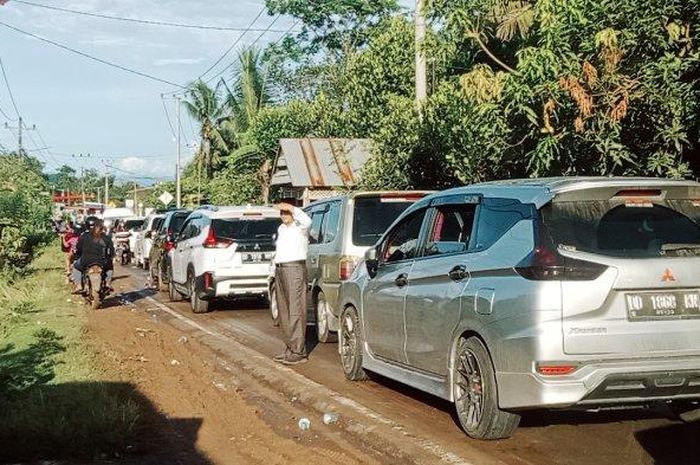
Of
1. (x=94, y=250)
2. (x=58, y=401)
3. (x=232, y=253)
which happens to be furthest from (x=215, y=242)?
(x=58, y=401)

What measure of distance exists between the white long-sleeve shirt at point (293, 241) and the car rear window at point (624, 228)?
16.5ft

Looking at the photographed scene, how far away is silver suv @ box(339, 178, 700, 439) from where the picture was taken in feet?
18.8

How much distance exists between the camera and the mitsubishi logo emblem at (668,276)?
Result: 5777 millimetres

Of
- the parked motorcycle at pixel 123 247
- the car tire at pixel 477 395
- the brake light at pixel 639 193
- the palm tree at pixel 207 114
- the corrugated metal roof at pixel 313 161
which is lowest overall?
the car tire at pixel 477 395

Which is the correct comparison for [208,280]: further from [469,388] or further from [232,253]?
[469,388]

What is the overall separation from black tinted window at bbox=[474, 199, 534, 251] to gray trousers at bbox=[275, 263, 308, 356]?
418 centimetres

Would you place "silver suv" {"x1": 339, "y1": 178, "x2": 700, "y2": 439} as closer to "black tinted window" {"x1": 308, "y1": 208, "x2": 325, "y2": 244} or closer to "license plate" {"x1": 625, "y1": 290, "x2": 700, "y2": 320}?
"license plate" {"x1": 625, "y1": 290, "x2": 700, "y2": 320}

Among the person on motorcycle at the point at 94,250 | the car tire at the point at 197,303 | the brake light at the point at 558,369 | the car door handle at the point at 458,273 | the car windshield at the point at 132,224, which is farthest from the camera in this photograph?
the car windshield at the point at 132,224

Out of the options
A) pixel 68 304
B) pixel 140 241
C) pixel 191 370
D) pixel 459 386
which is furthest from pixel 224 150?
pixel 459 386

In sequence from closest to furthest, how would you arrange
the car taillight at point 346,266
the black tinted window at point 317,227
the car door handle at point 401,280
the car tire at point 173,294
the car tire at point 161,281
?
the car door handle at point 401,280 → the car taillight at point 346,266 → the black tinted window at point 317,227 → the car tire at point 173,294 → the car tire at point 161,281

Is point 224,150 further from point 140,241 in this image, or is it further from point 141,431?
point 141,431

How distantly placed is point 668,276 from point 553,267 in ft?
2.51

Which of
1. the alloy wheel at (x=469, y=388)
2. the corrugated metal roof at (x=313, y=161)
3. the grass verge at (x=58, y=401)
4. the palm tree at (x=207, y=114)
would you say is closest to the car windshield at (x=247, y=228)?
the grass verge at (x=58, y=401)

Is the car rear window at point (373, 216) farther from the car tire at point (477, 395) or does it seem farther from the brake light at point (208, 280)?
the brake light at point (208, 280)
